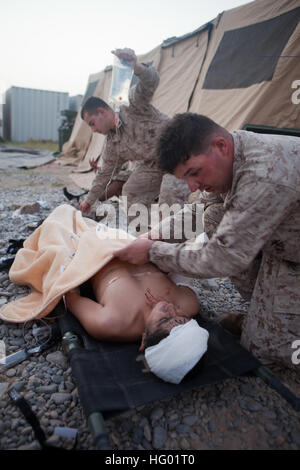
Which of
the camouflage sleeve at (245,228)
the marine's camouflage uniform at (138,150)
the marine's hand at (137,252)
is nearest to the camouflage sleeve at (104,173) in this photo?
the marine's camouflage uniform at (138,150)

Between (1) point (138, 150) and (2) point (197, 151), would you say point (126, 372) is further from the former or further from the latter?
(1) point (138, 150)

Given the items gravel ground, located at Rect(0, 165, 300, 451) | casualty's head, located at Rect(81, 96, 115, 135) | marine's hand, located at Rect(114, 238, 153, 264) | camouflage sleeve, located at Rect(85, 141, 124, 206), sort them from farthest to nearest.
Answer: camouflage sleeve, located at Rect(85, 141, 124, 206) < casualty's head, located at Rect(81, 96, 115, 135) < marine's hand, located at Rect(114, 238, 153, 264) < gravel ground, located at Rect(0, 165, 300, 451)

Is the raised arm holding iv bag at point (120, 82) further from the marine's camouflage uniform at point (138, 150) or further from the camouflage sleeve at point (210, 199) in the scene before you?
the camouflage sleeve at point (210, 199)

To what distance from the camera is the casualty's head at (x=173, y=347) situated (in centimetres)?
159

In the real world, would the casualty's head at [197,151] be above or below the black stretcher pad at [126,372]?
above

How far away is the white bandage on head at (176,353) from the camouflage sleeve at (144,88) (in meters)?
2.93

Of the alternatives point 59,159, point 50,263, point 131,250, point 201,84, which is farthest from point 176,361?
point 59,159

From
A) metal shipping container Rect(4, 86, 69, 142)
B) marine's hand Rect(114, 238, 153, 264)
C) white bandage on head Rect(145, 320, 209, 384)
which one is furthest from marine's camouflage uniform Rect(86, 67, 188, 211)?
metal shipping container Rect(4, 86, 69, 142)

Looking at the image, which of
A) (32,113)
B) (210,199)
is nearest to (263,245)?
(210,199)

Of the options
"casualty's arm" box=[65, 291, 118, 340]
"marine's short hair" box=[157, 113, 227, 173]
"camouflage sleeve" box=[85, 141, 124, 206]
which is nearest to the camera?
"marine's short hair" box=[157, 113, 227, 173]

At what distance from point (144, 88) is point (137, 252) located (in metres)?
2.46

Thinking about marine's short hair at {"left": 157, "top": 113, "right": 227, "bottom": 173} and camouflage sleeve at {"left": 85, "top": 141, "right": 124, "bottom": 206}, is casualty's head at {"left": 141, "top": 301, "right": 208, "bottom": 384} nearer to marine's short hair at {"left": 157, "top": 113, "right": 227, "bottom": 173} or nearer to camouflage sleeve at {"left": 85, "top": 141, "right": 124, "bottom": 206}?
marine's short hair at {"left": 157, "top": 113, "right": 227, "bottom": 173}

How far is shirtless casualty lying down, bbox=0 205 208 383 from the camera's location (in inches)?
64.2

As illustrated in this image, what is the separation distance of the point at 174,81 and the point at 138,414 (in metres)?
6.57
